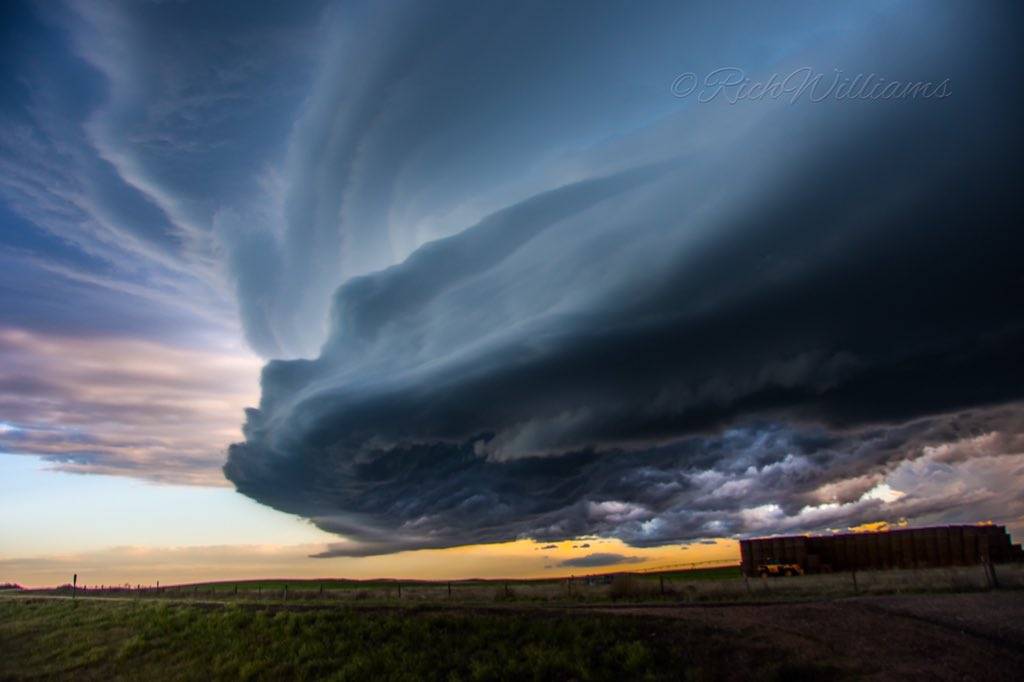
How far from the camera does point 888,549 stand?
69125mm

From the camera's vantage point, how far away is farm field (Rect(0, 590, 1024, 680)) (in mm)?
21562

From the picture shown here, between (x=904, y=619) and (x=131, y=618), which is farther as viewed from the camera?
(x=131, y=618)

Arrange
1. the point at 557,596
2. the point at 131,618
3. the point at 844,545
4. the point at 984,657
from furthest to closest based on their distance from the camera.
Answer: the point at 844,545
the point at 557,596
the point at 131,618
the point at 984,657

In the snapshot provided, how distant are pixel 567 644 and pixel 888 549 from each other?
56.4 m

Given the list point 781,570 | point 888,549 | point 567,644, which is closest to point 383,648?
point 567,644

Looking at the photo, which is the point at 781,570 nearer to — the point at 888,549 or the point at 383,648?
the point at 888,549

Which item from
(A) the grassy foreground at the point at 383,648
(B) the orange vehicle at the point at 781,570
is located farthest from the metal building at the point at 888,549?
(A) the grassy foreground at the point at 383,648

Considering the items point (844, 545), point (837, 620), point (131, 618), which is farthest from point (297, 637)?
point (844, 545)

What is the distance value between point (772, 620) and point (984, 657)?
6.99 meters

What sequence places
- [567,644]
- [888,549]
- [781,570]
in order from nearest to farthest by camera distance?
[567,644]
[781,570]
[888,549]

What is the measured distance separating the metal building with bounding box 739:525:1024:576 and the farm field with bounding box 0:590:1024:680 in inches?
1330

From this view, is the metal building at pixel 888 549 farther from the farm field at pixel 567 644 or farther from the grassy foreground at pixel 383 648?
the grassy foreground at pixel 383 648

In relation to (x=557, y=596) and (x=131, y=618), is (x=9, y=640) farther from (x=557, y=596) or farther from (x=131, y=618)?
(x=557, y=596)

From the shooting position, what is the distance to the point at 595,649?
24828mm
